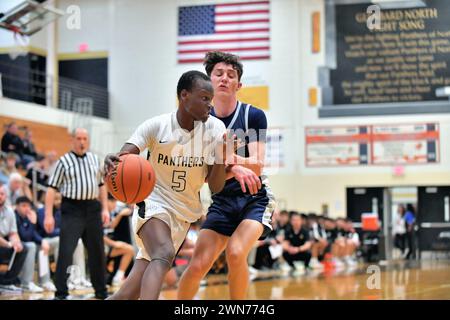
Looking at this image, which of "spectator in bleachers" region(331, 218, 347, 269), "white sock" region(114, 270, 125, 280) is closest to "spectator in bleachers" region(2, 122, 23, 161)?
"white sock" region(114, 270, 125, 280)

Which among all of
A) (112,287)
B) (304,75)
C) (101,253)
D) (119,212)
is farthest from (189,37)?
(101,253)

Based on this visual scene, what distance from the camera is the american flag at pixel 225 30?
16.8 meters

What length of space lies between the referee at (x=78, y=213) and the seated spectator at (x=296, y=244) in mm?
7806

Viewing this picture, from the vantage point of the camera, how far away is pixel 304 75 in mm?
19562

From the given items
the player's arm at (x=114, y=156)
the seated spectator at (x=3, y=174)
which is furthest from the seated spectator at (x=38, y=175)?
the player's arm at (x=114, y=156)

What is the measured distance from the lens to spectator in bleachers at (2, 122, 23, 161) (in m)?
13.1

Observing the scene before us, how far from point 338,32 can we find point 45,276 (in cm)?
1275

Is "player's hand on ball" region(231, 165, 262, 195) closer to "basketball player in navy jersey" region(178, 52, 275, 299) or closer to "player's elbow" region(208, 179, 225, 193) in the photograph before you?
"player's elbow" region(208, 179, 225, 193)

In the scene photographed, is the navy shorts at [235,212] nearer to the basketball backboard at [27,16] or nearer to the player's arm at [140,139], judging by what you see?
the player's arm at [140,139]

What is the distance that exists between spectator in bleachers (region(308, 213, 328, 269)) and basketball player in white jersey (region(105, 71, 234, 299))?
11629 millimetres

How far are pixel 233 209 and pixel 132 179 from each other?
1174mm

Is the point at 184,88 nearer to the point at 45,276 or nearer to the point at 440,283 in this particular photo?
the point at 45,276

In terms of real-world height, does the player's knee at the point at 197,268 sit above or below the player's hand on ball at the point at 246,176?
below

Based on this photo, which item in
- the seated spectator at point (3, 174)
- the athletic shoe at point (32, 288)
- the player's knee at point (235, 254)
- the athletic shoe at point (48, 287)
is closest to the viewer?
the player's knee at point (235, 254)
